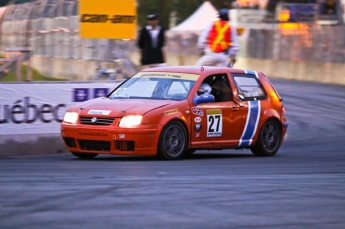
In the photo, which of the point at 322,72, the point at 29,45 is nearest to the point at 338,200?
the point at 322,72

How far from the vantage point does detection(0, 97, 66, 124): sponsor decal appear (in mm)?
13414

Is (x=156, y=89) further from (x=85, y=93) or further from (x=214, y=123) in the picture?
(x=85, y=93)

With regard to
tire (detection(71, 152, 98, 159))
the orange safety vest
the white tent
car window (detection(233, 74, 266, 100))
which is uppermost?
the orange safety vest

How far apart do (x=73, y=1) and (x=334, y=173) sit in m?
17.4

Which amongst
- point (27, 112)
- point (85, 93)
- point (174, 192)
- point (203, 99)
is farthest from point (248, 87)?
point (174, 192)

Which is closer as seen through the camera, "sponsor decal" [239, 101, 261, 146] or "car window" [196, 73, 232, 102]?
"car window" [196, 73, 232, 102]

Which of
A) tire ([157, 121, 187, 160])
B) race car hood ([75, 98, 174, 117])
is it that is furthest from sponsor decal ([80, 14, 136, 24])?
tire ([157, 121, 187, 160])

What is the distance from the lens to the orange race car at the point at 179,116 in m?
11.9

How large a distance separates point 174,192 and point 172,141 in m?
3.78

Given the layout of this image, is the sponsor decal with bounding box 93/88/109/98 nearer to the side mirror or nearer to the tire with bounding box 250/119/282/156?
the side mirror

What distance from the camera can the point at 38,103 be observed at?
13688 millimetres

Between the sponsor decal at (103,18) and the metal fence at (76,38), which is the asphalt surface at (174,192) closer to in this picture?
the sponsor decal at (103,18)

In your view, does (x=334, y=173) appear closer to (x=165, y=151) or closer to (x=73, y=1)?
(x=165, y=151)

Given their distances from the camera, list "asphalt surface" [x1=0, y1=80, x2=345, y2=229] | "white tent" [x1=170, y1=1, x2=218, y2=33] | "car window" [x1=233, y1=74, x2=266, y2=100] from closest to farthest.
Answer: "asphalt surface" [x1=0, y1=80, x2=345, y2=229] → "car window" [x1=233, y1=74, x2=266, y2=100] → "white tent" [x1=170, y1=1, x2=218, y2=33]
